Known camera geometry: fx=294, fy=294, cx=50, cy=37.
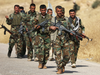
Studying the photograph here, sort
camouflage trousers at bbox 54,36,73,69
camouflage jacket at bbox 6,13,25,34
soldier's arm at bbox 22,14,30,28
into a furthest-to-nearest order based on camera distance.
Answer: camouflage jacket at bbox 6,13,25,34, soldier's arm at bbox 22,14,30,28, camouflage trousers at bbox 54,36,73,69

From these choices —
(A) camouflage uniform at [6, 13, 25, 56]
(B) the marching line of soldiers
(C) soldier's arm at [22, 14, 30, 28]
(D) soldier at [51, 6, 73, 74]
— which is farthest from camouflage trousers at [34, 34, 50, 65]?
(A) camouflage uniform at [6, 13, 25, 56]

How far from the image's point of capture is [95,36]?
1656cm

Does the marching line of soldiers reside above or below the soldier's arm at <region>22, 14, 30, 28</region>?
below

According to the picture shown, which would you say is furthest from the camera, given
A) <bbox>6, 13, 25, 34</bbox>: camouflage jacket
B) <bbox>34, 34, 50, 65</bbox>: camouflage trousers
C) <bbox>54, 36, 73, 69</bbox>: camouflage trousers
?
<bbox>6, 13, 25, 34</bbox>: camouflage jacket

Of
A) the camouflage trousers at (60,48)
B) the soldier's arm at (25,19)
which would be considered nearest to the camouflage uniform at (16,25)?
the soldier's arm at (25,19)

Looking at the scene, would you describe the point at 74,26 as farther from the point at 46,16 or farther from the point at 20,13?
the point at 20,13

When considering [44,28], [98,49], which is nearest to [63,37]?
[44,28]

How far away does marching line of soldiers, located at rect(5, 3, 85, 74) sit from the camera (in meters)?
7.89

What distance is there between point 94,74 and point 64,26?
163cm

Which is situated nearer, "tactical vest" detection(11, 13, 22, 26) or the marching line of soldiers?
the marching line of soldiers

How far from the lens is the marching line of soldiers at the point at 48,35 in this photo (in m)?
7.89

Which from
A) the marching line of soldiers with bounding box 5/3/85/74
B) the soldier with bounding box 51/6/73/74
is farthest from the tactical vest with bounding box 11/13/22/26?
the soldier with bounding box 51/6/73/74

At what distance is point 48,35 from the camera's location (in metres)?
9.29

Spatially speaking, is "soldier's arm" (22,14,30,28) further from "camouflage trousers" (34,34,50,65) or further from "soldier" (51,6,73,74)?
"soldier" (51,6,73,74)
